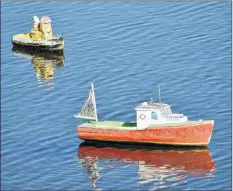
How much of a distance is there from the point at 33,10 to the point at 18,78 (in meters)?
21.7

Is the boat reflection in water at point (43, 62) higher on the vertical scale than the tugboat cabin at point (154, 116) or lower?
higher

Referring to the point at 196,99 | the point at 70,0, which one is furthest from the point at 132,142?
the point at 70,0

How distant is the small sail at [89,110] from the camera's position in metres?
113

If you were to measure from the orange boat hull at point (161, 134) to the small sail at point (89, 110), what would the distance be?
1123 millimetres

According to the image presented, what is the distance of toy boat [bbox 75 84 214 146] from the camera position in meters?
109

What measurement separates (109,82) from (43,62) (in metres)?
14.5

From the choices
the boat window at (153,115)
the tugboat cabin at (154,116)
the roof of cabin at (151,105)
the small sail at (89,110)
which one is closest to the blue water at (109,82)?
the small sail at (89,110)

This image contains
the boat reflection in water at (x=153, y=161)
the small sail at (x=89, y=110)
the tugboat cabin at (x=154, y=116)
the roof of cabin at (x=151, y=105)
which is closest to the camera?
the boat reflection in water at (x=153, y=161)

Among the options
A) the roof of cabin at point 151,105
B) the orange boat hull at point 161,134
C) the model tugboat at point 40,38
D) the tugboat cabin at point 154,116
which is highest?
the model tugboat at point 40,38

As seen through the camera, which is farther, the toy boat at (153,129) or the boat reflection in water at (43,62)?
the boat reflection in water at (43,62)

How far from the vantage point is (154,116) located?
111m

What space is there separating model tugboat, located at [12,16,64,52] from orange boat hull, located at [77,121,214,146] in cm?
2995

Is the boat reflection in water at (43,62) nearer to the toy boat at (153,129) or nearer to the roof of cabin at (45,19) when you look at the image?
the roof of cabin at (45,19)

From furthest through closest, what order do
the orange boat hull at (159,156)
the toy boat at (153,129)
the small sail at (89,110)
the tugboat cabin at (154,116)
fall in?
1. the small sail at (89,110)
2. the tugboat cabin at (154,116)
3. the toy boat at (153,129)
4. the orange boat hull at (159,156)
